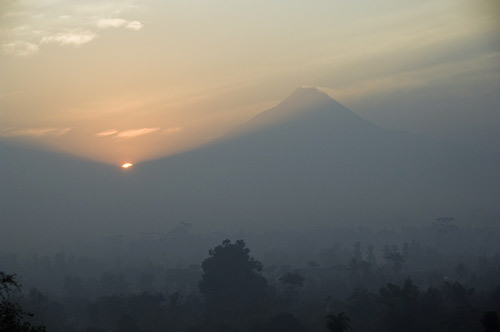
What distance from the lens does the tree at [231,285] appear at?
6925 centimetres

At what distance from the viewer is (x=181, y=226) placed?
181375mm

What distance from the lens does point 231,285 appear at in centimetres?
7344

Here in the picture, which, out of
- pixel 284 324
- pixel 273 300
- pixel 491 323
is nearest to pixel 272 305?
pixel 273 300

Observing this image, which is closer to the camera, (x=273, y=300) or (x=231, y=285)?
(x=273, y=300)

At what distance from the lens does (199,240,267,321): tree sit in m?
69.2

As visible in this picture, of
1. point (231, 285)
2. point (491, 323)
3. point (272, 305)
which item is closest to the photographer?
point (491, 323)

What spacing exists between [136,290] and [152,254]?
5443 cm

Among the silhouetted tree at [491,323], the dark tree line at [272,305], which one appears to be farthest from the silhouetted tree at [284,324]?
the silhouetted tree at [491,323]

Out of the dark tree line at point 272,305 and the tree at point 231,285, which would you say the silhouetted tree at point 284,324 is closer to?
the dark tree line at point 272,305

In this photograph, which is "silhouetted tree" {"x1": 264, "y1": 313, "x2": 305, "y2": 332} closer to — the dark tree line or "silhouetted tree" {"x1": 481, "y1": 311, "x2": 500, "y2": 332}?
the dark tree line

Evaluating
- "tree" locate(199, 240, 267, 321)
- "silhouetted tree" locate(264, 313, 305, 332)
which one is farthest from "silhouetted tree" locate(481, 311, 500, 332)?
"tree" locate(199, 240, 267, 321)

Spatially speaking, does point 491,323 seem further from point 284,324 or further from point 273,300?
point 273,300

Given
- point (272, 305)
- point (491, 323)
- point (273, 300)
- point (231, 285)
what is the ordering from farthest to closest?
point (231, 285), point (273, 300), point (272, 305), point (491, 323)

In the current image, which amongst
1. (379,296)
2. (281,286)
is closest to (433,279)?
(281,286)
